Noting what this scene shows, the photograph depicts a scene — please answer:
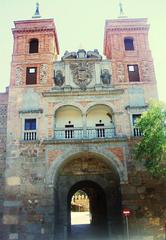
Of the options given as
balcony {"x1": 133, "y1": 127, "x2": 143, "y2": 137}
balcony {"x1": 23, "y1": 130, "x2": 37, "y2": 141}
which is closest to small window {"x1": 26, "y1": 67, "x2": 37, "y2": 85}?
balcony {"x1": 23, "y1": 130, "x2": 37, "y2": 141}

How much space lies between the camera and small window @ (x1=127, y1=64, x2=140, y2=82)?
18422 millimetres

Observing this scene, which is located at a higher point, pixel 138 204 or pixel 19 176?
pixel 19 176

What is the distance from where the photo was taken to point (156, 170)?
13125 mm

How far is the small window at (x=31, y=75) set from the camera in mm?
18442

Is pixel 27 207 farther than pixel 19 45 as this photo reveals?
No

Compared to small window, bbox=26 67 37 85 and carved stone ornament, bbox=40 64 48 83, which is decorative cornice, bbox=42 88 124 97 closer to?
carved stone ornament, bbox=40 64 48 83

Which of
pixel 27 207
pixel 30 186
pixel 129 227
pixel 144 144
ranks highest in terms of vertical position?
pixel 144 144

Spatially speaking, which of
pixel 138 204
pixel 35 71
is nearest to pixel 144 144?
Answer: pixel 138 204

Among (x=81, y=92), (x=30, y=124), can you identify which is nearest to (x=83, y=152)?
(x=30, y=124)

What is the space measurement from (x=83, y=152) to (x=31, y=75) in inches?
267

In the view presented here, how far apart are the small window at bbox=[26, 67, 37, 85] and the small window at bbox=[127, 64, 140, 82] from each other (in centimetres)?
667

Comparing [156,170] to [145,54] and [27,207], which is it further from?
[145,54]

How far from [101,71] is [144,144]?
23.8ft

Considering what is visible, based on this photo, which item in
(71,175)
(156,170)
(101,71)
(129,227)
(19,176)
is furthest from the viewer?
(101,71)
